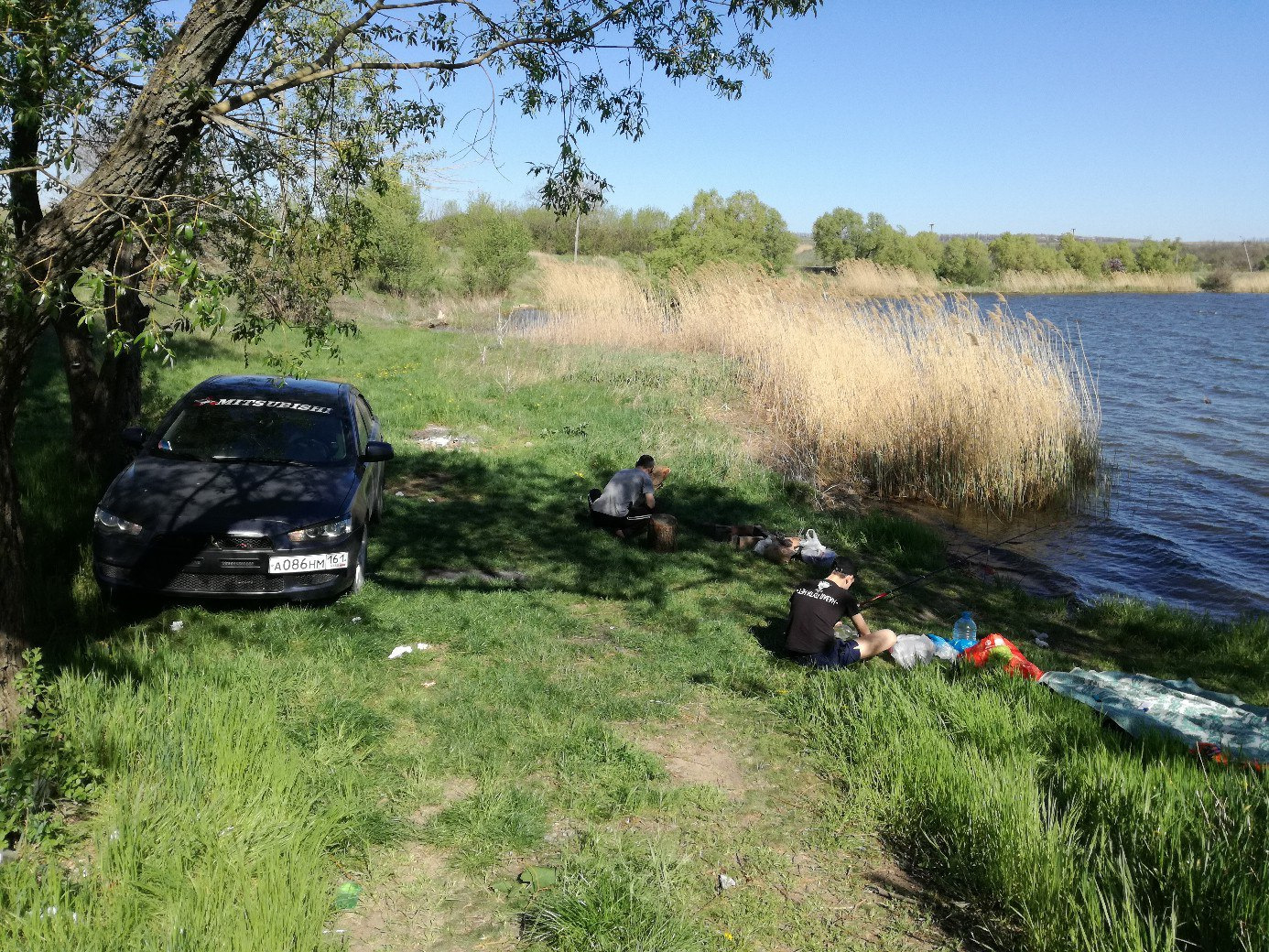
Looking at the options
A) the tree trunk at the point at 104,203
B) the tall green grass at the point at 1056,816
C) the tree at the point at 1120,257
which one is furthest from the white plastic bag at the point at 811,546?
the tree at the point at 1120,257

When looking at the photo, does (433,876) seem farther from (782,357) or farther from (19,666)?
(782,357)

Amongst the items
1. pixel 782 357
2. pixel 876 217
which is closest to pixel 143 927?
pixel 782 357

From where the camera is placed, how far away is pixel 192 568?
20.9 ft

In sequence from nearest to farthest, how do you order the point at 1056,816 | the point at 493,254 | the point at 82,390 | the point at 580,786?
the point at 1056,816
the point at 580,786
the point at 82,390
the point at 493,254

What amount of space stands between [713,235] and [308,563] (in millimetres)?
28148

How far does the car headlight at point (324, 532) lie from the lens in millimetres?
6604

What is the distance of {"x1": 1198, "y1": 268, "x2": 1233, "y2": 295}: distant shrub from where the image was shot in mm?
83312

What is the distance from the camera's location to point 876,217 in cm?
7831

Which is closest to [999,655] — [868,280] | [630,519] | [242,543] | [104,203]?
A: [630,519]

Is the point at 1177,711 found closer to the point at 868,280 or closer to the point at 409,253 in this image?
the point at 868,280

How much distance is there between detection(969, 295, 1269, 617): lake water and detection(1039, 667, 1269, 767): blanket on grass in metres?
4.59

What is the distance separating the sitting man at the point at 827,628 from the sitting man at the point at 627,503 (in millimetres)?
3056

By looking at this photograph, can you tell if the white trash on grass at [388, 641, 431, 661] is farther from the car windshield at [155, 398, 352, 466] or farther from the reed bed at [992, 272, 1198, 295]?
the reed bed at [992, 272, 1198, 295]

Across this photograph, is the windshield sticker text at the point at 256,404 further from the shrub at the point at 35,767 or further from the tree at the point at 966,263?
the tree at the point at 966,263
